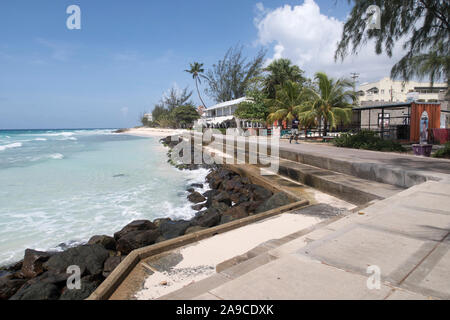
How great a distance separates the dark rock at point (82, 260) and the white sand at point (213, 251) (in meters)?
1.57

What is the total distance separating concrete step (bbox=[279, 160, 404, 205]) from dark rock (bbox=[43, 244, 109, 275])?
5.14 metres

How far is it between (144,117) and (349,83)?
330 ft

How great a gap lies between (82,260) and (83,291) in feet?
2.69

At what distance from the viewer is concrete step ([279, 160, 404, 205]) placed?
5.86m

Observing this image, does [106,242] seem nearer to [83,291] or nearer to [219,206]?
[83,291]

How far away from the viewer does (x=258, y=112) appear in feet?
91.9

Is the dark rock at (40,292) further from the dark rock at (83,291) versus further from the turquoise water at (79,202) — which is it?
the turquoise water at (79,202)

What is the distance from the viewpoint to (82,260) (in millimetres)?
4559

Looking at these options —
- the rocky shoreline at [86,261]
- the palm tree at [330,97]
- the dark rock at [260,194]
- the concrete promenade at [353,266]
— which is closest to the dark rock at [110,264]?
the rocky shoreline at [86,261]

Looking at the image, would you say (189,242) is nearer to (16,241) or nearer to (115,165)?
(16,241)

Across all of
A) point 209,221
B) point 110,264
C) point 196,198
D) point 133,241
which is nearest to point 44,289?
point 110,264

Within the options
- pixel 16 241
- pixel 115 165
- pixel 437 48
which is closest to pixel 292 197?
pixel 16 241

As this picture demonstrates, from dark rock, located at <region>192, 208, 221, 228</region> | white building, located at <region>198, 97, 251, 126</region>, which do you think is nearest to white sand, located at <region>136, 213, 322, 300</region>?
dark rock, located at <region>192, 208, 221, 228</region>

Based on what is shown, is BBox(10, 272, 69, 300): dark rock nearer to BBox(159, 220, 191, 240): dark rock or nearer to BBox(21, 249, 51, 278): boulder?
BBox(21, 249, 51, 278): boulder
